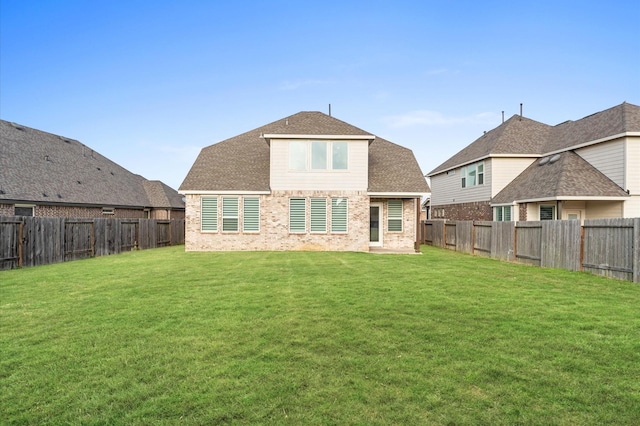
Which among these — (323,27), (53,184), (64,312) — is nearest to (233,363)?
(64,312)

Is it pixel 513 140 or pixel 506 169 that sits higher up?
pixel 513 140

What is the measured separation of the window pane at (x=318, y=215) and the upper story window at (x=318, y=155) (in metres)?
1.69

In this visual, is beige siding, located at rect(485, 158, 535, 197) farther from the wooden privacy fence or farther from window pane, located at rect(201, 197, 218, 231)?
window pane, located at rect(201, 197, 218, 231)

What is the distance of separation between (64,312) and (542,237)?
1416 cm

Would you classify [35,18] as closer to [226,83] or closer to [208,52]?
[208,52]

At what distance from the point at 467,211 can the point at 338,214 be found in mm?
12069

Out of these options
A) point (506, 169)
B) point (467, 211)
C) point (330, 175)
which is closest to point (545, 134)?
point (506, 169)

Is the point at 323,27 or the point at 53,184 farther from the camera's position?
the point at 53,184

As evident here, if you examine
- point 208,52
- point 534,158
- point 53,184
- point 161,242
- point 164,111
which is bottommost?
point 161,242

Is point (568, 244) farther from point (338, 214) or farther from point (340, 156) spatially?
point (340, 156)

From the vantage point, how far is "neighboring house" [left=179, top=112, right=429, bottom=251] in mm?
18266

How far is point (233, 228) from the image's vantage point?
1884 centimetres

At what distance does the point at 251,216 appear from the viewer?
1878 centimetres

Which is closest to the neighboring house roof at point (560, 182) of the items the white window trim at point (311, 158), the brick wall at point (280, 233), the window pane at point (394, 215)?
the window pane at point (394, 215)
